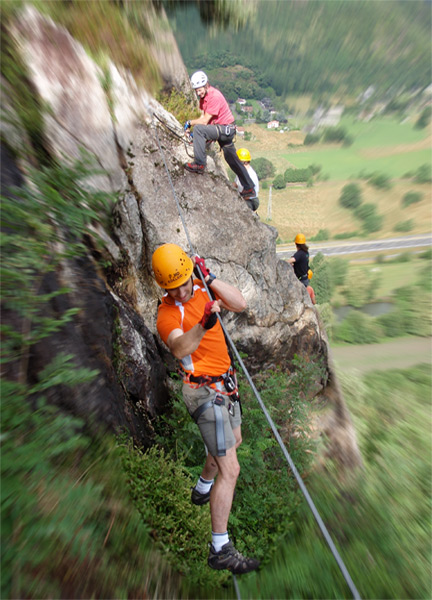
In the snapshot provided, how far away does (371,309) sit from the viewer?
143 feet

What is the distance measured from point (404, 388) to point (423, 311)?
1190 inches

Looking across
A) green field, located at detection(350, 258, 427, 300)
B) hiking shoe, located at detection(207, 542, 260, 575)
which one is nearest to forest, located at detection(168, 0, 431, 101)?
hiking shoe, located at detection(207, 542, 260, 575)

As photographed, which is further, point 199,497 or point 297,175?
point 297,175

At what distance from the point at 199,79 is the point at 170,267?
4.44 metres

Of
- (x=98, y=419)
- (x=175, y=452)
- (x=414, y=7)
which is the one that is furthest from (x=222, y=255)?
(x=414, y=7)

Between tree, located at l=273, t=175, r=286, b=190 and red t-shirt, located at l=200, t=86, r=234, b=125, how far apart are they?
33835 millimetres

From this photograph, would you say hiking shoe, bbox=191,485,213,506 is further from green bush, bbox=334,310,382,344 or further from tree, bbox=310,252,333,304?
tree, bbox=310,252,333,304

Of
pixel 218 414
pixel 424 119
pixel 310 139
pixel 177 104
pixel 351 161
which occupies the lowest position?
pixel 218 414

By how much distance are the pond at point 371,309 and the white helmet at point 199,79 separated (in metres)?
39.0

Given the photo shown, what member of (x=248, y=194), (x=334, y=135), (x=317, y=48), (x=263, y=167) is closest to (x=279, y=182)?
(x=263, y=167)

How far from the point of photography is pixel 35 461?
1933mm

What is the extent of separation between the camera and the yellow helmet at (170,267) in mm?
2670

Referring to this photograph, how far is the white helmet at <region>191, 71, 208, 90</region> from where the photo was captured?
18.3 ft

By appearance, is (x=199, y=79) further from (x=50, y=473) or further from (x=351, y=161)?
(x=351, y=161)
